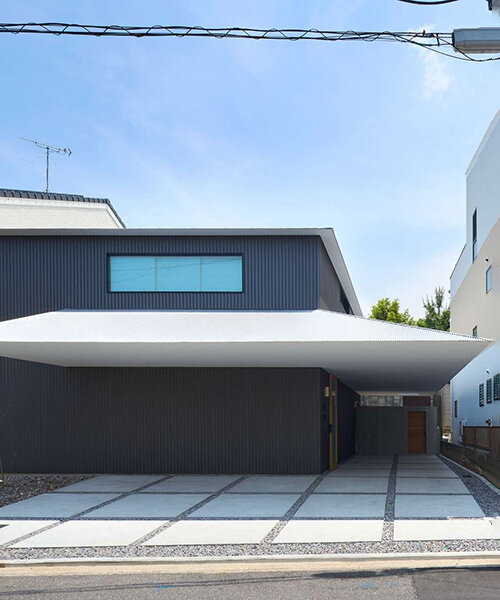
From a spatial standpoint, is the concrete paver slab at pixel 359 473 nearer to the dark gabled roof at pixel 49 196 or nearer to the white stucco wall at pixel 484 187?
the white stucco wall at pixel 484 187

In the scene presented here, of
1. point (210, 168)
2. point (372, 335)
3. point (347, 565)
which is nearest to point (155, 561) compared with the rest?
point (347, 565)

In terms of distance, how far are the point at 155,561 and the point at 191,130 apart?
993 cm

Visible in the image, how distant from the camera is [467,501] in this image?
1408 cm

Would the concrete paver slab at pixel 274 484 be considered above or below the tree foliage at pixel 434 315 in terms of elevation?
below

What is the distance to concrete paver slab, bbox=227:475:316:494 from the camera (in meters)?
15.6

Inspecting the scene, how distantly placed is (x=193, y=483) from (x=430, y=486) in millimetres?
5332

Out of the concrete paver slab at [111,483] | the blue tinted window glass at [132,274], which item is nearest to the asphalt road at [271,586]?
the concrete paver slab at [111,483]

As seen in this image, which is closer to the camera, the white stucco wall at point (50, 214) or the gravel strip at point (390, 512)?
the gravel strip at point (390, 512)

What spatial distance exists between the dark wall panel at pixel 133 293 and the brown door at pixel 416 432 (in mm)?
15825

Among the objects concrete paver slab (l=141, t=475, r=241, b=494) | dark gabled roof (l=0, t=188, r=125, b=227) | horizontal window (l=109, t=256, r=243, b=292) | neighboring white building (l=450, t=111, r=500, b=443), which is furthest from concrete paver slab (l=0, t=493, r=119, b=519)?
neighboring white building (l=450, t=111, r=500, b=443)

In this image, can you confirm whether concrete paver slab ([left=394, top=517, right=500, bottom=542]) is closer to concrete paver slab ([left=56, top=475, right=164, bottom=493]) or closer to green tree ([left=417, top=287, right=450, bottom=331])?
concrete paver slab ([left=56, top=475, right=164, bottom=493])

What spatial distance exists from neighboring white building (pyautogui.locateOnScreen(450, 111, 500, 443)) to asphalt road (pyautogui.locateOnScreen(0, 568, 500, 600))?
60.5 ft

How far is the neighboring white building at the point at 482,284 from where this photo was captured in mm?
26516

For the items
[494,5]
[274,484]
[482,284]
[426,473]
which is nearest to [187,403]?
[274,484]
